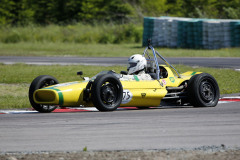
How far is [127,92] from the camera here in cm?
998

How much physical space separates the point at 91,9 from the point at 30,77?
34949 millimetres

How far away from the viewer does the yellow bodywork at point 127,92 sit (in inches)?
367

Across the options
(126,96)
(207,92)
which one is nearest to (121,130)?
(126,96)

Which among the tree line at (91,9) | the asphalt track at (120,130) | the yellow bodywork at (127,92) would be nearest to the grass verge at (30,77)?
the yellow bodywork at (127,92)

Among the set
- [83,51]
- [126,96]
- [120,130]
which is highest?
[83,51]

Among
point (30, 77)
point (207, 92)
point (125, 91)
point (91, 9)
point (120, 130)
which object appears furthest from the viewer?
point (91, 9)

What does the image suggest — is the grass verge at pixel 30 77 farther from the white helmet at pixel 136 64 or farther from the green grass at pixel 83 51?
the green grass at pixel 83 51

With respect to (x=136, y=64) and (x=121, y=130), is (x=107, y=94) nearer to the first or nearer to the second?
(x=136, y=64)

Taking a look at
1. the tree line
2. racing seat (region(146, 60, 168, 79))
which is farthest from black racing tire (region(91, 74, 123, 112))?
the tree line

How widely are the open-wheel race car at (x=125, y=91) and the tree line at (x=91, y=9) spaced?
124ft

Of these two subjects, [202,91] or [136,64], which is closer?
[136,64]

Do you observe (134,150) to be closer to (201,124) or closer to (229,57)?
(201,124)

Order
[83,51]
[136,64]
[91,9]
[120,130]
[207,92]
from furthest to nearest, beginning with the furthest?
1. [91,9]
2. [83,51]
3. [207,92]
4. [136,64]
5. [120,130]

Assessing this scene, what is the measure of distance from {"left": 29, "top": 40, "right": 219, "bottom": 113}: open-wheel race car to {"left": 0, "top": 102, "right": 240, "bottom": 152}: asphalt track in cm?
27
